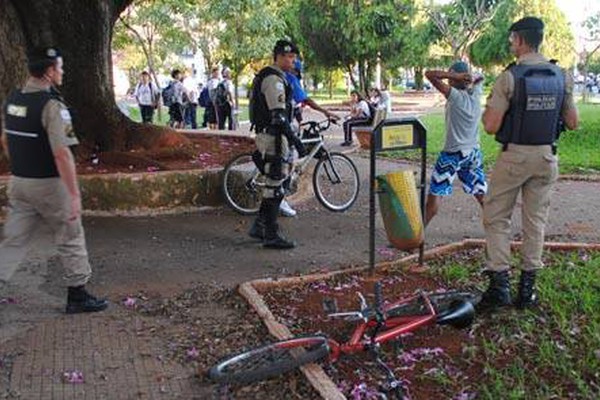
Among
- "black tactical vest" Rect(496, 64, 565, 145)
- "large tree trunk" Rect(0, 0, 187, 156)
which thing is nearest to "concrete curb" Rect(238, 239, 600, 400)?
"black tactical vest" Rect(496, 64, 565, 145)

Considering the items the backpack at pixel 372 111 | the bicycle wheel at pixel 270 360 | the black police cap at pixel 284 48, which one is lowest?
the bicycle wheel at pixel 270 360

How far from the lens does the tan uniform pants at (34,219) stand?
490 cm

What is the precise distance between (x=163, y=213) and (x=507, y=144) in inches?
174

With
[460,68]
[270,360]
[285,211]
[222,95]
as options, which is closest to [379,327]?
[270,360]

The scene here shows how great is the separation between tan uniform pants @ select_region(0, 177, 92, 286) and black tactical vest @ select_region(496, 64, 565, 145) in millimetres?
2852

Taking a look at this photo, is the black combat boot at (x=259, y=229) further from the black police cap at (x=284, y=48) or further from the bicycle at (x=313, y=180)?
the black police cap at (x=284, y=48)

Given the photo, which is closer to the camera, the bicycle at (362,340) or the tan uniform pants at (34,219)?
the bicycle at (362,340)

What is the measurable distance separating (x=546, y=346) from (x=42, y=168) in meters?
3.25

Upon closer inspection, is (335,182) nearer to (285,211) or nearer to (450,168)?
(285,211)

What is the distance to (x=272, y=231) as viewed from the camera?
7.06 meters

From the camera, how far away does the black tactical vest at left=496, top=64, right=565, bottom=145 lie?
4.80m

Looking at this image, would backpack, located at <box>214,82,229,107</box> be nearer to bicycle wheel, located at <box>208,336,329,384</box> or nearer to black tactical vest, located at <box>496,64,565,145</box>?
black tactical vest, located at <box>496,64,565,145</box>

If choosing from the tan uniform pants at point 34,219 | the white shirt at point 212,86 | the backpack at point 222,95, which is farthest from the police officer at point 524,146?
the white shirt at point 212,86

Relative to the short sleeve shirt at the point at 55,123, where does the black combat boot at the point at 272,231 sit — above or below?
below
